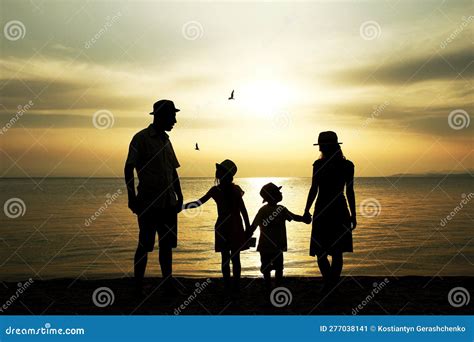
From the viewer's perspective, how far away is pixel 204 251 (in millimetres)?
18000

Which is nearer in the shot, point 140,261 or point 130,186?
point 130,186

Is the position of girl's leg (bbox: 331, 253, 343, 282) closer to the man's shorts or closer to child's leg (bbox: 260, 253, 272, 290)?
child's leg (bbox: 260, 253, 272, 290)

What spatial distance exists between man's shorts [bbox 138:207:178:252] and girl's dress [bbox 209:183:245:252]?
665 millimetres

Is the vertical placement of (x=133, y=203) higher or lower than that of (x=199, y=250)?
lower

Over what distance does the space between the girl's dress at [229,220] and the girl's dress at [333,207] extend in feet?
3.40

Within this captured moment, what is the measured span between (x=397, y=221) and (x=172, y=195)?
25.8m

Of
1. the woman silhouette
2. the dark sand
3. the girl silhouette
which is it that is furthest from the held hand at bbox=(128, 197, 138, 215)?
the woman silhouette

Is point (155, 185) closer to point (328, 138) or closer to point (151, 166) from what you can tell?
point (151, 166)

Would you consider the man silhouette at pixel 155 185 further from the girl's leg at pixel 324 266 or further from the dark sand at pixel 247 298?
the girl's leg at pixel 324 266

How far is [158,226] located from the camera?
248 inches

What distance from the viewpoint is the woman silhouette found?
6441mm

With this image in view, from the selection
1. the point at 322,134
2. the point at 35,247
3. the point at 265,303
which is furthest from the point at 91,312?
the point at 35,247

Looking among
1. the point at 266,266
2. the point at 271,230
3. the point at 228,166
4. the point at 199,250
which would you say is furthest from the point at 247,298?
the point at 199,250

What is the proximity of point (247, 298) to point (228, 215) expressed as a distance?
1.13 m
